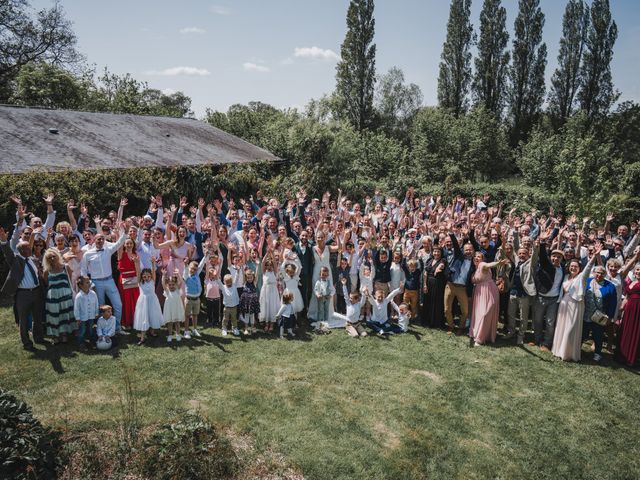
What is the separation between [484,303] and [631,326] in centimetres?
247

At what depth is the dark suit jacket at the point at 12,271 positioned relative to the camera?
6805 millimetres

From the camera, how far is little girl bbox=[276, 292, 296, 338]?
328 inches

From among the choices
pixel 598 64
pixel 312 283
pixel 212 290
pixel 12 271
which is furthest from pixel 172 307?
pixel 598 64

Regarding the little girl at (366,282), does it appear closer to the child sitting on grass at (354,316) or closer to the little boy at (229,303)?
the child sitting on grass at (354,316)

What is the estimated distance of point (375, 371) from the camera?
7.15 metres

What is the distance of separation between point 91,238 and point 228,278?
8.78 feet

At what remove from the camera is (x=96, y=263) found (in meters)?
7.55

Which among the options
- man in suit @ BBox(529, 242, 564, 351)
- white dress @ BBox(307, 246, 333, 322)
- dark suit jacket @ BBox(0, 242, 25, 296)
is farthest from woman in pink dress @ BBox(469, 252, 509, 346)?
dark suit jacket @ BBox(0, 242, 25, 296)

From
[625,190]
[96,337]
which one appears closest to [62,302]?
[96,337]

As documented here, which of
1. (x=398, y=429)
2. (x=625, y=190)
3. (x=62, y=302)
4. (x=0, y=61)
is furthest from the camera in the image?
(x=0, y=61)

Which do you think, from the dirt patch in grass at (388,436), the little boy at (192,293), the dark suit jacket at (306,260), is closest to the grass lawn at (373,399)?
the dirt patch in grass at (388,436)

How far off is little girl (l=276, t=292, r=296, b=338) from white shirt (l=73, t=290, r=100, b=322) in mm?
3311

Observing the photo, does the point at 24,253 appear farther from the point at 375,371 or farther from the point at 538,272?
Result: the point at 538,272

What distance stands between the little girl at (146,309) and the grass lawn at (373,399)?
363mm
